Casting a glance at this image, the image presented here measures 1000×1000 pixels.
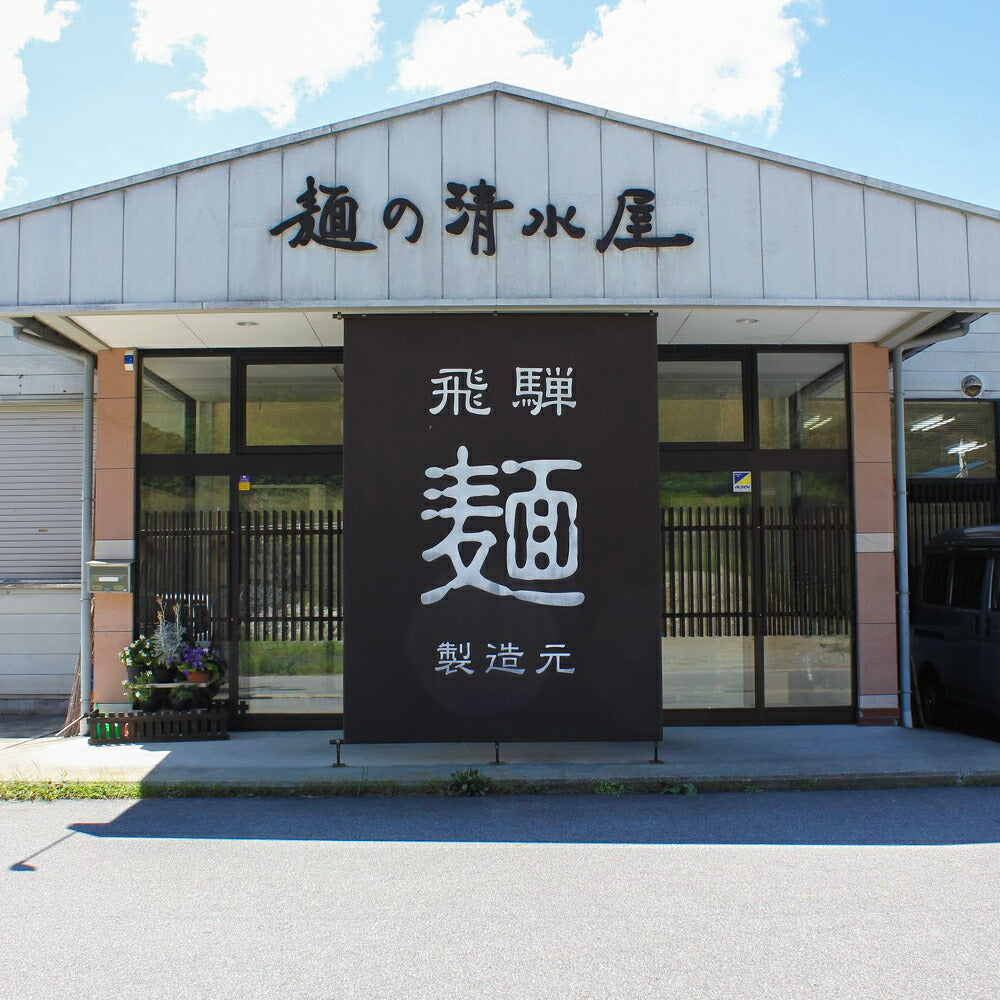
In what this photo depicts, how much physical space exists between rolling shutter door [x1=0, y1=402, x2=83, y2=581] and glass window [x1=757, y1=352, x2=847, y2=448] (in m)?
7.82

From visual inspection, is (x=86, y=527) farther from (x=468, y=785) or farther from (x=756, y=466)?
(x=756, y=466)

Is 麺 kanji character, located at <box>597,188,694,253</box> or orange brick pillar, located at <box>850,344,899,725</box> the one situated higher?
麺 kanji character, located at <box>597,188,694,253</box>

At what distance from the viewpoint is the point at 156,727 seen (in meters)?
9.49

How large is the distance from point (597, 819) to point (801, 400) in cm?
534

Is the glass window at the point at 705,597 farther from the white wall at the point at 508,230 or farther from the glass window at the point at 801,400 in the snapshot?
the white wall at the point at 508,230

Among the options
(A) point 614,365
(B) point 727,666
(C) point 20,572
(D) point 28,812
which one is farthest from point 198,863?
(C) point 20,572

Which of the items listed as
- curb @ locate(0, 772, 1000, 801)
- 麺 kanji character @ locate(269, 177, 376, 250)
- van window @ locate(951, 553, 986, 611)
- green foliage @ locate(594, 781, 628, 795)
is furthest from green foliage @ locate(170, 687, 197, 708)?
van window @ locate(951, 553, 986, 611)

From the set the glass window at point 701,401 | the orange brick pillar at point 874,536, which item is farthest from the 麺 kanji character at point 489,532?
the orange brick pillar at point 874,536

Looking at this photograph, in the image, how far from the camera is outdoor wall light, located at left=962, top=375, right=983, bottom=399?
11.6m

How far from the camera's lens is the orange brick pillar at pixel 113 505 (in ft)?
32.8

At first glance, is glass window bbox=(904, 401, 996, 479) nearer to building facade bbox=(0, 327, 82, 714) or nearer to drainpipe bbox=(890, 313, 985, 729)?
drainpipe bbox=(890, 313, 985, 729)

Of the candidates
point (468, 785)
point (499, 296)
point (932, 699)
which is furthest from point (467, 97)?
point (932, 699)

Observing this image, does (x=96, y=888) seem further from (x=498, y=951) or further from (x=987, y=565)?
(x=987, y=565)

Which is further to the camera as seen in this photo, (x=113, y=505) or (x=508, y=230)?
(x=113, y=505)
